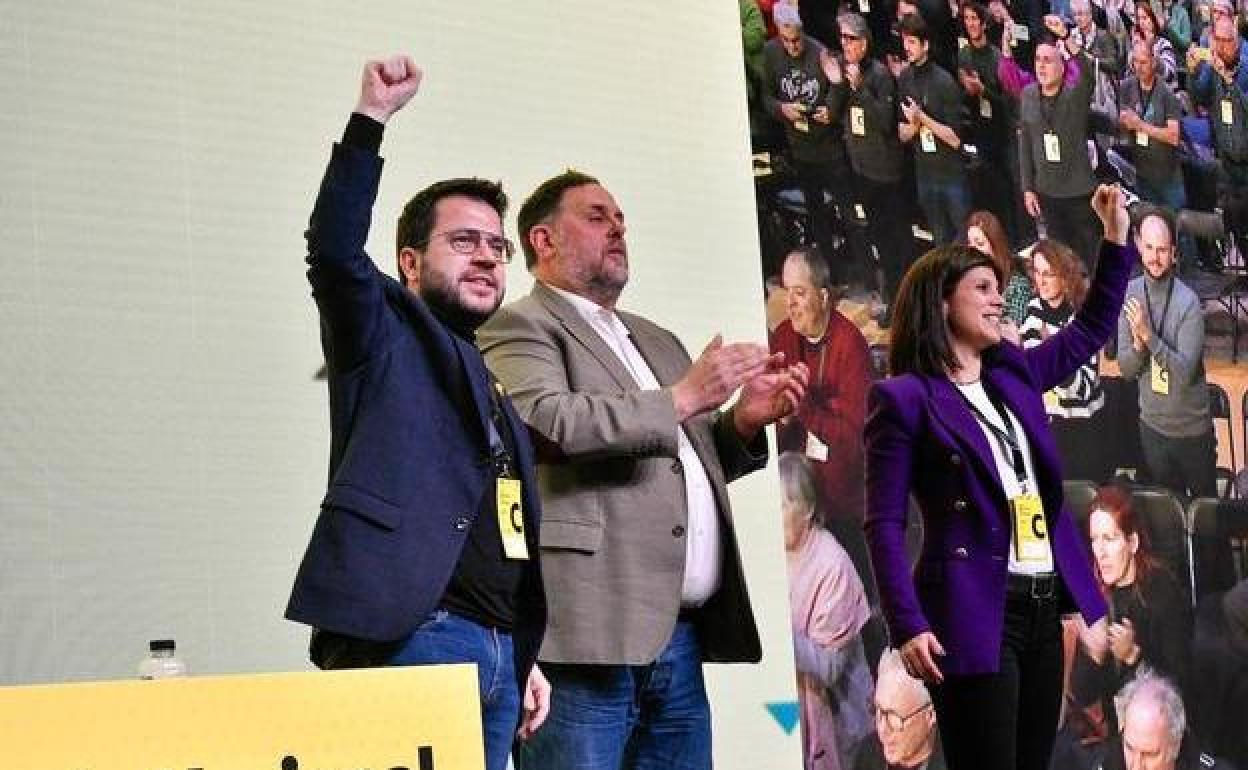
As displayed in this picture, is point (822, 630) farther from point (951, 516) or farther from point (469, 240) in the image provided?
point (469, 240)

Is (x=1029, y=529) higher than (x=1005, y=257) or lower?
lower

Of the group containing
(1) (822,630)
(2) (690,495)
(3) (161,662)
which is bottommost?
(1) (822,630)

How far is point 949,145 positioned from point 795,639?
55.6 inches

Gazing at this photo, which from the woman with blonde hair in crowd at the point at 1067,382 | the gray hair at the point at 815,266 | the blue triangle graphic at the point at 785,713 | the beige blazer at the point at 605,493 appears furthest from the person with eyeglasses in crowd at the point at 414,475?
the woman with blonde hair in crowd at the point at 1067,382

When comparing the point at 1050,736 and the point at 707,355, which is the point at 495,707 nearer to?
the point at 707,355

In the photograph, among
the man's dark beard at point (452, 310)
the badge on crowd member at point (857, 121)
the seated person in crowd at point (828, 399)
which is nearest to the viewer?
the man's dark beard at point (452, 310)

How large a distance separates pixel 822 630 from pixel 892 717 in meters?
0.31

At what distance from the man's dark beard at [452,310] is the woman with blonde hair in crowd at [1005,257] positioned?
93.1 inches

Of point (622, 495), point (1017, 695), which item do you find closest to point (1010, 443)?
point (1017, 695)

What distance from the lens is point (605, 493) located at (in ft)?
9.65

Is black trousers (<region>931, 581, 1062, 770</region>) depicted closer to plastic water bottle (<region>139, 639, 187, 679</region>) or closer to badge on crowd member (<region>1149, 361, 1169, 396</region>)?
plastic water bottle (<region>139, 639, 187, 679</region>)

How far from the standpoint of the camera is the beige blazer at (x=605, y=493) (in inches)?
110

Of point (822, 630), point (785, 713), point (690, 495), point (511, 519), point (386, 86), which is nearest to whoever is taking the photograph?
point (386, 86)

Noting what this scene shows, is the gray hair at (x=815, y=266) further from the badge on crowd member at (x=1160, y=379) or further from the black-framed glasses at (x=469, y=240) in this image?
the black-framed glasses at (x=469, y=240)
